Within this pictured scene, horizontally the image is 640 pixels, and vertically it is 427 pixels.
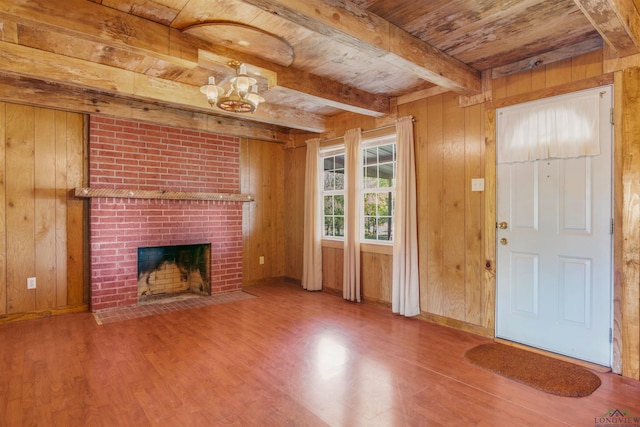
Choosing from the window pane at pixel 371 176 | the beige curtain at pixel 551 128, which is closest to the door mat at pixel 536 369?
the beige curtain at pixel 551 128

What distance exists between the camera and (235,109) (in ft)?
9.69

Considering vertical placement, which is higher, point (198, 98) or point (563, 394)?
point (198, 98)

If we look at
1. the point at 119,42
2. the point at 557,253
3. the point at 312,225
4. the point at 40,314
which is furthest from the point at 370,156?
the point at 40,314

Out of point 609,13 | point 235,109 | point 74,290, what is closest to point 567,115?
point 609,13

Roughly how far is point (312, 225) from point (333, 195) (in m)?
0.56

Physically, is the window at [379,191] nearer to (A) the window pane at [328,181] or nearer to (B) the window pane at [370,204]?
(B) the window pane at [370,204]

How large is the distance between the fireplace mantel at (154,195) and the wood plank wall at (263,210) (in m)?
0.39

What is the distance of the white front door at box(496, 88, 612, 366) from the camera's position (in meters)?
2.66

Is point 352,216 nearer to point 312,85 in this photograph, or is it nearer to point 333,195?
point 333,195

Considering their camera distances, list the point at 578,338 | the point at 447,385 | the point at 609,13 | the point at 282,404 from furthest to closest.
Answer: the point at 578,338
the point at 447,385
the point at 282,404
the point at 609,13

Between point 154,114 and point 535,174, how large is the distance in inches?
170

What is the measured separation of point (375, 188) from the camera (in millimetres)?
4539

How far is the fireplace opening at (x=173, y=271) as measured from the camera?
473cm

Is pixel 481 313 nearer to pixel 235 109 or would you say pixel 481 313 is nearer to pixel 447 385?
pixel 447 385
